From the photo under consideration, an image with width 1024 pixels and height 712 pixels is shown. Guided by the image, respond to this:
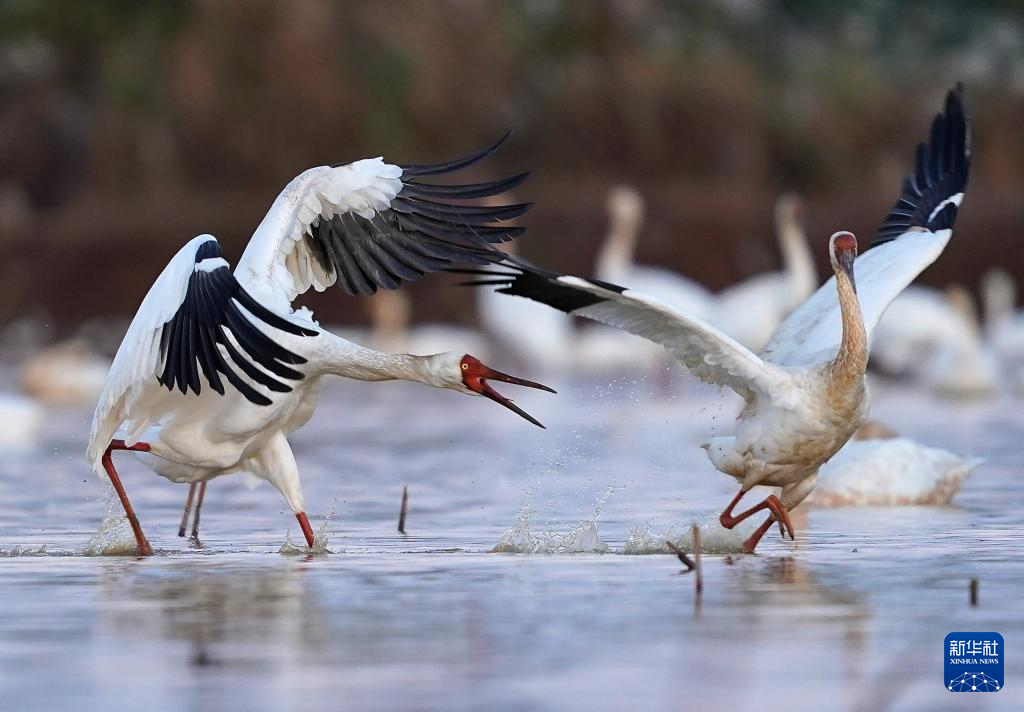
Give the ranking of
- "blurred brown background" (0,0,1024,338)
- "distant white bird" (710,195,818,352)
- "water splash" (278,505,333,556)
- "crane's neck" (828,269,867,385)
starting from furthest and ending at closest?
1. "blurred brown background" (0,0,1024,338)
2. "distant white bird" (710,195,818,352)
3. "water splash" (278,505,333,556)
4. "crane's neck" (828,269,867,385)

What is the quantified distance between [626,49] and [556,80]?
4.37ft

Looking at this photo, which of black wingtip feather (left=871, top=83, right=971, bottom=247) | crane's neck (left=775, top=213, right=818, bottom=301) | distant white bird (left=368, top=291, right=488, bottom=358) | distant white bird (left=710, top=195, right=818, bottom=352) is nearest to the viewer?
black wingtip feather (left=871, top=83, right=971, bottom=247)

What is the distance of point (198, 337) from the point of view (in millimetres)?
8828

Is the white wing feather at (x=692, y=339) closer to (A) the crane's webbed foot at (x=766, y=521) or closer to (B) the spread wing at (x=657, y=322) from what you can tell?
(B) the spread wing at (x=657, y=322)

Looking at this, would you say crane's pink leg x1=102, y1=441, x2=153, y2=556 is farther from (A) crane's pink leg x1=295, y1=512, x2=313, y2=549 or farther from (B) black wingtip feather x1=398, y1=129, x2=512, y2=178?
(B) black wingtip feather x1=398, y1=129, x2=512, y2=178

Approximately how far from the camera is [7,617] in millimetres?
7383

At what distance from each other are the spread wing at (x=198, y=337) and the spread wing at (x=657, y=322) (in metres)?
0.95

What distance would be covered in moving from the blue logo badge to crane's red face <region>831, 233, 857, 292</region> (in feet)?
10.7

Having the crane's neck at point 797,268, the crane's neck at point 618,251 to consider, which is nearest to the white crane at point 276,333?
the crane's neck at point 797,268

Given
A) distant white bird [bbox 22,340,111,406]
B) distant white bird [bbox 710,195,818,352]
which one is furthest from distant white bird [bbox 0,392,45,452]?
distant white bird [bbox 710,195,818,352]

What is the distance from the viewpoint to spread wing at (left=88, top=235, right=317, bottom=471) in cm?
863

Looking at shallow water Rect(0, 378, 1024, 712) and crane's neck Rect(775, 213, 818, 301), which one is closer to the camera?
shallow water Rect(0, 378, 1024, 712)

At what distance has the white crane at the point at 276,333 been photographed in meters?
8.82

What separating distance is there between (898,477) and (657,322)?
2745 millimetres
